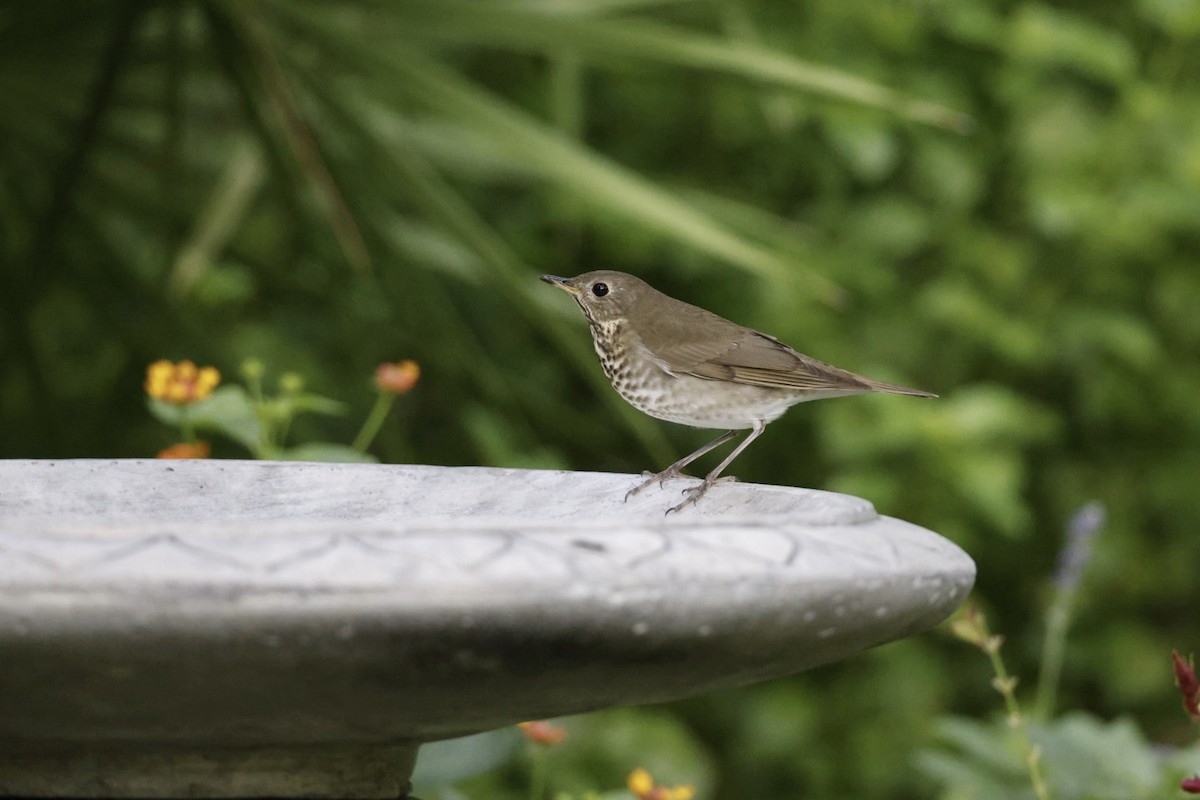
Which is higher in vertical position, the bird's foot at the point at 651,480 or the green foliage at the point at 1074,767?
the bird's foot at the point at 651,480

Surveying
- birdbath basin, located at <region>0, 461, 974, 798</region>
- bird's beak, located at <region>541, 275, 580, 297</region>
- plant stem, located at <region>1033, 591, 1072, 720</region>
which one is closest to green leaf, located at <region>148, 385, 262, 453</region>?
bird's beak, located at <region>541, 275, 580, 297</region>

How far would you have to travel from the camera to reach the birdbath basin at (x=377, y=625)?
0.86 metres

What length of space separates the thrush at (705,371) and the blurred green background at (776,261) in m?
0.53

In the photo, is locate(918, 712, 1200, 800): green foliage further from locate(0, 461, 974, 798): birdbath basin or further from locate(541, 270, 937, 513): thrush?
locate(0, 461, 974, 798): birdbath basin

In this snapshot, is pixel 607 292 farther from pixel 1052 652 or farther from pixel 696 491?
pixel 1052 652

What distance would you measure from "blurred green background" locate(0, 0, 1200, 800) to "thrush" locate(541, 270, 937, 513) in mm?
528

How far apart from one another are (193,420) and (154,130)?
145 centimetres

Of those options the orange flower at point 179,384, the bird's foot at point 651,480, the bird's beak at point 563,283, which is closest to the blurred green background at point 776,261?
the bird's beak at point 563,283

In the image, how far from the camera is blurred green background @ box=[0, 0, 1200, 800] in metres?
2.55

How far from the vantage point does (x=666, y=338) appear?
1811 mm

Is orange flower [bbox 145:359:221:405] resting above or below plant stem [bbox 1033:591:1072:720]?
above

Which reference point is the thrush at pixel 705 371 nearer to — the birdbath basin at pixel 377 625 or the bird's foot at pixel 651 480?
the bird's foot at pixel 651 480

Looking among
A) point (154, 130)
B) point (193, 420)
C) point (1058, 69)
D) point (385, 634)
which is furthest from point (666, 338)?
point (1058, 69)

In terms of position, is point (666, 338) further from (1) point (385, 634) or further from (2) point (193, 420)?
(1) point (385, 634)
